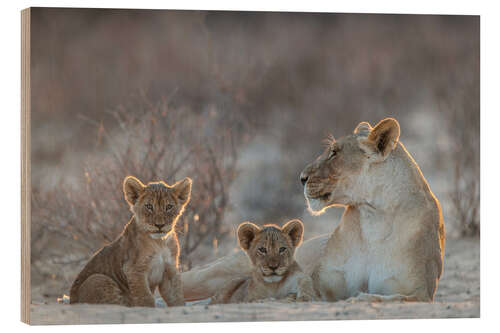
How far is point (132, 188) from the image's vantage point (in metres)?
7.38

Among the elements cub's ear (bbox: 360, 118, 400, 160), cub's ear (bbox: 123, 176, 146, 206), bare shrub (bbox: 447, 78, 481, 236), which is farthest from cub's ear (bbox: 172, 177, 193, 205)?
bare shrub (bbox: 447, 78, 481, 236)

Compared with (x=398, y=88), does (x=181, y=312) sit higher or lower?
lower

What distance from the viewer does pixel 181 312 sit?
7.27 meters

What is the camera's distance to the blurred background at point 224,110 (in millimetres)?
9320

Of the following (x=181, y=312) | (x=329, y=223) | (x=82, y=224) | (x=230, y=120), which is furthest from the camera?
(x=329, y=223)

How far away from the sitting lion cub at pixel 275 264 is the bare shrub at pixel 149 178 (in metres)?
2.13

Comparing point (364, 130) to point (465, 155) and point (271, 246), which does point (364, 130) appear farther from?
point (465, 155)

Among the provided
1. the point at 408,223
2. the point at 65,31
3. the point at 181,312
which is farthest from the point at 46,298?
the point at 408,223

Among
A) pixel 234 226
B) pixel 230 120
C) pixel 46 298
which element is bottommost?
pixel 46 298

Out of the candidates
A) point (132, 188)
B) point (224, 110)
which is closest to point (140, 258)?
point (132, 188)

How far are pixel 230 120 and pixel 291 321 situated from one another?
4761mm

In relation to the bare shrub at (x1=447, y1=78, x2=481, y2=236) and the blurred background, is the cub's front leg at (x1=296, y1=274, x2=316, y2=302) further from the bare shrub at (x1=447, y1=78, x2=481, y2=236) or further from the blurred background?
the blurred background

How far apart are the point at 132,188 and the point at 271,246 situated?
42.3 inches

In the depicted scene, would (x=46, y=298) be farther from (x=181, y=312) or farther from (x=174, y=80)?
(x=181, y=312)
